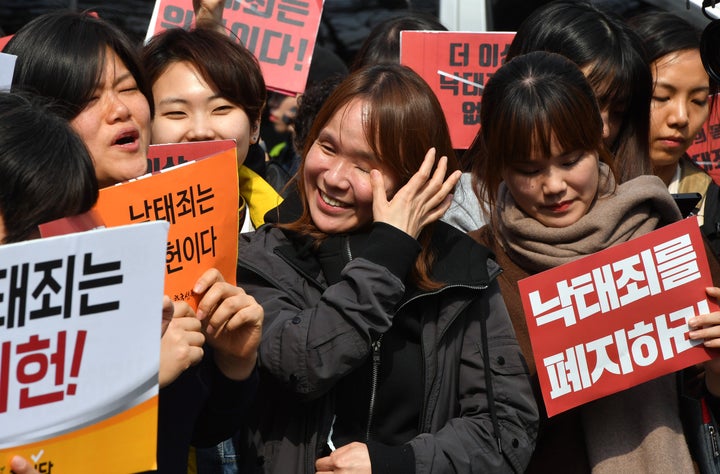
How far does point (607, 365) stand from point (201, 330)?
1.03 metres

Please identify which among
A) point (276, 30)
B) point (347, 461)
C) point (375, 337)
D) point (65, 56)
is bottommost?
point (347, 461)

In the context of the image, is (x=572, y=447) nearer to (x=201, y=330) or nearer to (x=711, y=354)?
(x=711, y=354)

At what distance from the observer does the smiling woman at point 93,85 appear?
2.65m

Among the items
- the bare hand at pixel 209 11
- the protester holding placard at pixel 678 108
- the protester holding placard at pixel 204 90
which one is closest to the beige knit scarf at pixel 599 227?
the protester holding placard at pixel 678 108

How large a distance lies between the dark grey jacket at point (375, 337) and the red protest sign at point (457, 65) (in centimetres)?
153

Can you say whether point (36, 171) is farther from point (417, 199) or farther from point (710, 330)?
point (710, 330)

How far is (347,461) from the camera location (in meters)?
2.50

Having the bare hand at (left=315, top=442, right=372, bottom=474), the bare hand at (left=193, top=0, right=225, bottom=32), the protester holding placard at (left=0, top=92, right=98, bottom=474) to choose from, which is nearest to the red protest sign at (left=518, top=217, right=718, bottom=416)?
the bare hand at (left=315, top=442, right=372, bottom=474)

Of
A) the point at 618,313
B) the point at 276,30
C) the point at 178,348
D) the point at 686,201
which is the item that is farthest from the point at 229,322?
the point at 276,30

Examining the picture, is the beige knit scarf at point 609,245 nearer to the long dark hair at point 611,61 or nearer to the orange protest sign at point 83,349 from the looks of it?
the long dark hair at point 611,61

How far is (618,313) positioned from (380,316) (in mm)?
649

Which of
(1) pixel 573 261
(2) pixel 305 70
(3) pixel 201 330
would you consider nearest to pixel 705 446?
(1) pixel 573 261

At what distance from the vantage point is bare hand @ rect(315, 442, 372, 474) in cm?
249

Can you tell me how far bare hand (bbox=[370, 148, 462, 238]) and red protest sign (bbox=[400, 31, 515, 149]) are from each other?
149cm
